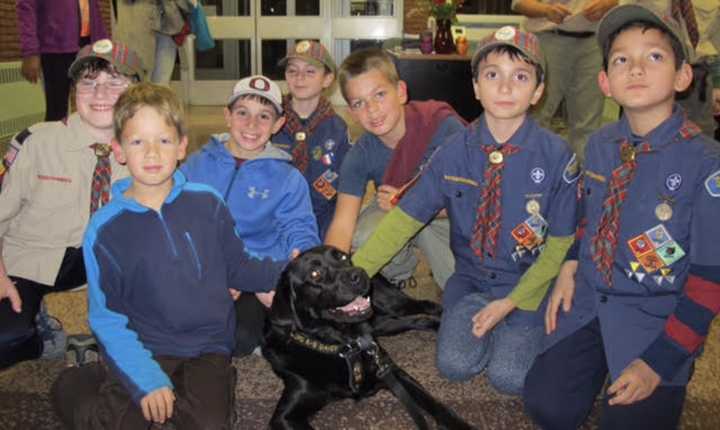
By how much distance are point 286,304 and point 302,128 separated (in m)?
1.47

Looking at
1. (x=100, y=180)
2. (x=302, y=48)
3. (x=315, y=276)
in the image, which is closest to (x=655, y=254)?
(x=315, y=276)

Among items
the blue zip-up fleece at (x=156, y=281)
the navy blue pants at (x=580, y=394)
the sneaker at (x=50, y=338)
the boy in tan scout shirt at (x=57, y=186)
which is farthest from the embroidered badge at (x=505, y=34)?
the sneaker at (x=50, y=338)

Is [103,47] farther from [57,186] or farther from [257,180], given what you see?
[257,180]

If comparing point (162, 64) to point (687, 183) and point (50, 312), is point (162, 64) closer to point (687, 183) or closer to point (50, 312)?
point (50, 312)

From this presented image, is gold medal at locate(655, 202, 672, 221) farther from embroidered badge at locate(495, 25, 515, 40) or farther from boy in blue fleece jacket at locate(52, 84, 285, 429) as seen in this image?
boy in blue fleece jacket at locate(52, 84, 285, 429)

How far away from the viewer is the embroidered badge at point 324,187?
3.37 metres

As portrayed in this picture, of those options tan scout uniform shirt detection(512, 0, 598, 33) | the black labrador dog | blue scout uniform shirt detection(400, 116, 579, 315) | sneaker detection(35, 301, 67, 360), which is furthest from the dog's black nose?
tan scout uniform shirt detection(512, 0, 598, 33)

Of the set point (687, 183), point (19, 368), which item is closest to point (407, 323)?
point (687, 183)

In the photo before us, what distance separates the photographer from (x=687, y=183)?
188cm

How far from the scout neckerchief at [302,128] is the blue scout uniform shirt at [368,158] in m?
0.40

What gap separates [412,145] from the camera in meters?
2.91

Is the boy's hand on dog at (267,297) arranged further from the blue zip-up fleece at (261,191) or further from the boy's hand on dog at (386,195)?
the boy's hand on dog at (386,195)

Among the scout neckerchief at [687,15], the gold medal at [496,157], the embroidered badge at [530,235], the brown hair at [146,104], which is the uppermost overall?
the scout neckerchief at [687,15]

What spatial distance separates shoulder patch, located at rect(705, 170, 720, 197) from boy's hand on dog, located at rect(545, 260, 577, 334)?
1.73 ft
